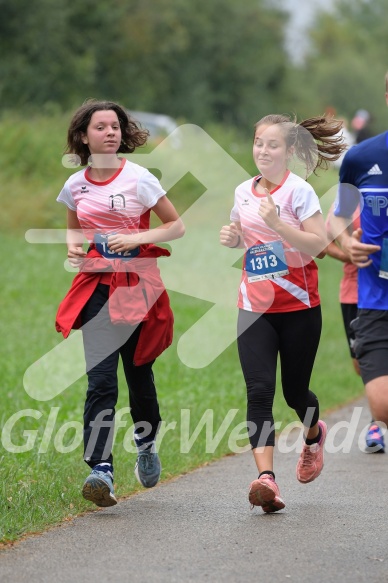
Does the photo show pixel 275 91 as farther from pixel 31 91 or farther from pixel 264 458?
pixel 264 458

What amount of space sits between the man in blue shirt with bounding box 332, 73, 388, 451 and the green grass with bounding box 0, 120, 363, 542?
1790 mm

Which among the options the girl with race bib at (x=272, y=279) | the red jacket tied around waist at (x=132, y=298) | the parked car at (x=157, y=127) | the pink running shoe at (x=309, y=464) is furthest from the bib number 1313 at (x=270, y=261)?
the parked car at (x=157, y=127)

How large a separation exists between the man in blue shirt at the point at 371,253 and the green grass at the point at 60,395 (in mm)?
1790

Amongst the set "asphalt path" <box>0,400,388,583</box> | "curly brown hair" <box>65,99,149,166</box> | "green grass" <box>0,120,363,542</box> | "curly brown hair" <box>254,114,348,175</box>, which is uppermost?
"curly brown hair" <box>65,99,149,166</box>

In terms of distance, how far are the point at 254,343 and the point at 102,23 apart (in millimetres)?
42462

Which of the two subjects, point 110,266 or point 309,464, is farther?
point 309,464

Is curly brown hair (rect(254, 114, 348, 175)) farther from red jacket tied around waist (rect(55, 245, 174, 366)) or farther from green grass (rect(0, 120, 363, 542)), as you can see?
green grass (rect(0, 120, 363, 542))

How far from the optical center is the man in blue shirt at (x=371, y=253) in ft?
19.3

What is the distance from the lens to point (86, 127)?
6.65 metres

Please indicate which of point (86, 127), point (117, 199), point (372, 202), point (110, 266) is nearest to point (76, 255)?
point (110, 266)

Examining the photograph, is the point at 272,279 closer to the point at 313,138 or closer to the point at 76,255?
the point at 313,138

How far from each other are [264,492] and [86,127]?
2.26 m

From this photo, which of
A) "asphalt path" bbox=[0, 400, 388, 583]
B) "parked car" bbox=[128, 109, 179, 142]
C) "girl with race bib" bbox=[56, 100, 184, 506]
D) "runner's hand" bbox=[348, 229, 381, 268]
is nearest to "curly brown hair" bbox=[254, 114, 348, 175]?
"girl with race bib" bbox=[56, 100, 184, 506]

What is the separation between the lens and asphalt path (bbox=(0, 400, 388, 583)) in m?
4.96
